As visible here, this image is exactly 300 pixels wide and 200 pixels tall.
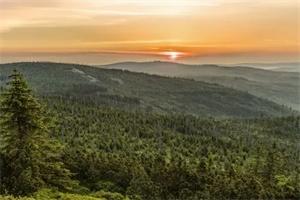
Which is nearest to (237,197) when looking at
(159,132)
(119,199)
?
(119,199)

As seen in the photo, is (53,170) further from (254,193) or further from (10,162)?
(254,193)

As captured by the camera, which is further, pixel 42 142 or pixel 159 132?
pixel 159 132

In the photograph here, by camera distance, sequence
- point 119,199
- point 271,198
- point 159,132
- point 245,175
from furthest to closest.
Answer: point 159,132 → point 245,175 → point 271,198 → point 119,199

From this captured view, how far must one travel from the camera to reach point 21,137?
28.4 meters

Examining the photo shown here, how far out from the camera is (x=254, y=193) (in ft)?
98.7

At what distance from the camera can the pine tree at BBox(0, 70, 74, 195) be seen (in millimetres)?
27250

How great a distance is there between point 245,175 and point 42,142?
1316 cm

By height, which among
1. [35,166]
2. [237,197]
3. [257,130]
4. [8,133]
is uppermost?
[8,133]

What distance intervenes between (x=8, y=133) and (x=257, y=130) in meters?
147

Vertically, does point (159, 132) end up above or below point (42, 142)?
below

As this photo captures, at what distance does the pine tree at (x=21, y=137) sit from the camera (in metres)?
27.2

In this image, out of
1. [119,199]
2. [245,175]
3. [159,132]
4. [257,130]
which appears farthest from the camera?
[257,130]

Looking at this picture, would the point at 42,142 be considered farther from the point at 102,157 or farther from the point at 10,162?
the point at 102,157

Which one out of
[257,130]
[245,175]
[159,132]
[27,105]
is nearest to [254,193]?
[245,175]
